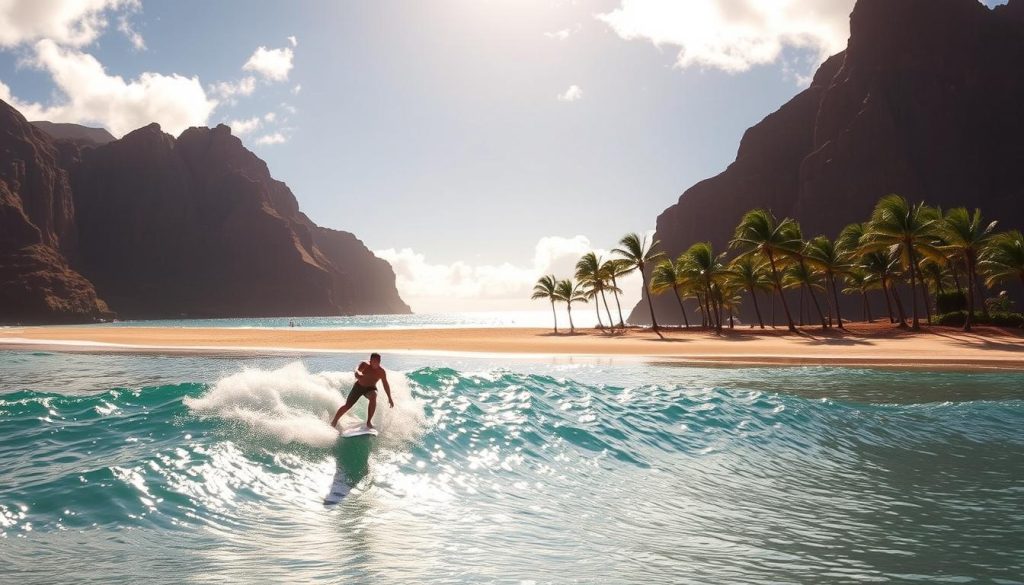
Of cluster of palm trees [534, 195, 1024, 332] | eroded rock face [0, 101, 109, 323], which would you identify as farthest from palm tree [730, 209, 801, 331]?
eroded rock face [0, 101, 109, 323]

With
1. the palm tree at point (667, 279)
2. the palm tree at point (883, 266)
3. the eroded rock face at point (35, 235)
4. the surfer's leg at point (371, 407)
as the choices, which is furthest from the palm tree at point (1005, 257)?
the eroded rock face at point (35, 235)

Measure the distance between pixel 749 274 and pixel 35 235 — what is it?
17539 centimetres

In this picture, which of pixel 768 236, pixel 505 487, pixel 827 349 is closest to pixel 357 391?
pixel 505 487

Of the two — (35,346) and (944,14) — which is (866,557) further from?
(944,14)

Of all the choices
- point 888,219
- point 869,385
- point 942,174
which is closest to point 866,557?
point 869,385

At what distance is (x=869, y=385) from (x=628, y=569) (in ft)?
58.9

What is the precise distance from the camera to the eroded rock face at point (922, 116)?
107 metres

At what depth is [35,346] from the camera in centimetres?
4000

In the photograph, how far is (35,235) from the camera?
147625mm

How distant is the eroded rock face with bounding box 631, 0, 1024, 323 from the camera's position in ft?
352

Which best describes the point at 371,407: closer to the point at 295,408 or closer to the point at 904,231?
the point at 295,408

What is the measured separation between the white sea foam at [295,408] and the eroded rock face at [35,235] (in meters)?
152

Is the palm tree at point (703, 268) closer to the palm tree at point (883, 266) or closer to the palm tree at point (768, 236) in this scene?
the palm tree at point (768, 236)

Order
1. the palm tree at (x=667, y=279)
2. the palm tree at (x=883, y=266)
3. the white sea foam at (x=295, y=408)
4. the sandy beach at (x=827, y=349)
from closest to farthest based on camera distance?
the white sea foam at (x=295, y=408), the sandy beach at (x=827, y=349), the palm tree at (x=883, y=266), the palm tree at (x=667, y=279)
